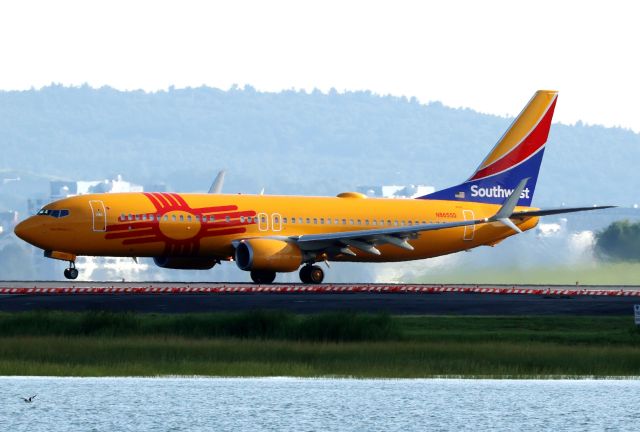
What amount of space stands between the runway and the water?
1261 cm

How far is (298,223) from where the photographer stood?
83625 mm

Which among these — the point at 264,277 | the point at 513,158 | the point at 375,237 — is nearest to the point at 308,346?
the point at 375,237

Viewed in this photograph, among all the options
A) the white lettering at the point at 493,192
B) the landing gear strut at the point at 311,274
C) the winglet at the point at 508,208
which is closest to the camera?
the winglet at the point at 508,208

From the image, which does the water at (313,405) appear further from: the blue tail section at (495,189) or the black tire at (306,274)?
the blue tail section at (495,189)

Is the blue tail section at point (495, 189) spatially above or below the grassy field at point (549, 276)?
above

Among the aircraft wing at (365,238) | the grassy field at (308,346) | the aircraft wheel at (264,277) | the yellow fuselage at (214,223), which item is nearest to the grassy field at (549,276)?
the yellow fuselage at (214,223)

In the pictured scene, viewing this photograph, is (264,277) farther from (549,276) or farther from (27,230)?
(549,276)

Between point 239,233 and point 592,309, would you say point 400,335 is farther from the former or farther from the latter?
point 239,233

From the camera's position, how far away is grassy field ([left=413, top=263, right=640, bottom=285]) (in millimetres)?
95250

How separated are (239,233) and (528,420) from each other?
3886 cm

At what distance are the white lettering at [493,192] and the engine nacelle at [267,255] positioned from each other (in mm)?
14942

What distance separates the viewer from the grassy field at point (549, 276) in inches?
3750

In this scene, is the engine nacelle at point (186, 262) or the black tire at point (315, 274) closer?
the engine nacelle at point (186, 262)

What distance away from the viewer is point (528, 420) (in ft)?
143
